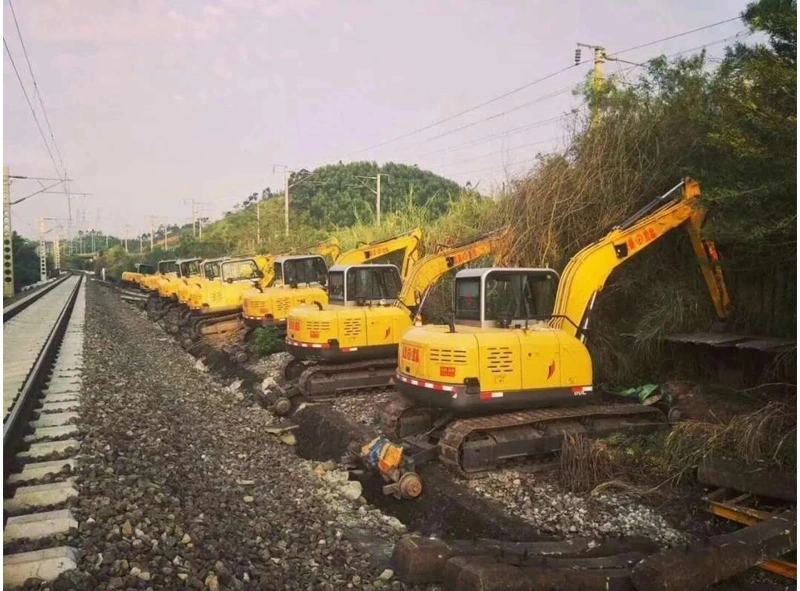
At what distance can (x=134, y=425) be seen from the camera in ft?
27.8

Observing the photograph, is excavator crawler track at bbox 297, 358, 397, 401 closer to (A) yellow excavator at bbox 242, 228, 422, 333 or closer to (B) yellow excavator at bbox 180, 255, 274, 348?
(A) yellow excavator at bbox 242, 228, 422, 333

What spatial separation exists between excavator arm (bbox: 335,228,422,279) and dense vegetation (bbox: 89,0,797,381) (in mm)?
1777

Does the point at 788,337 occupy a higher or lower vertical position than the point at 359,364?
higher

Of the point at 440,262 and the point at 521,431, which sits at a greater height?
the point at 440,262

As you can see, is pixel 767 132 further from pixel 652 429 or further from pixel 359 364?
pixel 359 364

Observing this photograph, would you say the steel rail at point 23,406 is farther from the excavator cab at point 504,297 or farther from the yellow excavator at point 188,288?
the yellow excavator at point 188,288

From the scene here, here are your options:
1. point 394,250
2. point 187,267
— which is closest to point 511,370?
point 394,250

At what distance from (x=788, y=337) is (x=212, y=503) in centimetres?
629

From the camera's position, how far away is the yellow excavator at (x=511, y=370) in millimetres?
7137

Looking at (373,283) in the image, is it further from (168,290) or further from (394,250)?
(168,290)

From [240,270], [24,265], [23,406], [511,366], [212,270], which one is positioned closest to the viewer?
[511,366]

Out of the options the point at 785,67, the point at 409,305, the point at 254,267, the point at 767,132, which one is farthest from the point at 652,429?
the point at 254,267

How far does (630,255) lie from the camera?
8.28 m

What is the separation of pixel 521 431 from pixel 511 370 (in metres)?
0.64
